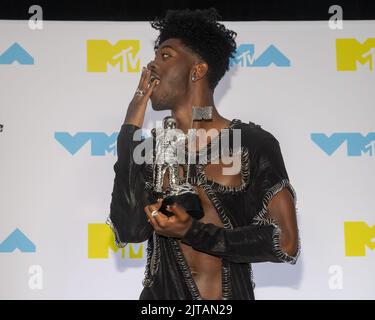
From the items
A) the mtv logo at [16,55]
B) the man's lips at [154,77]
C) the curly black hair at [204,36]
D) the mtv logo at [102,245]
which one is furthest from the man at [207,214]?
the mtv logo at [16,55]

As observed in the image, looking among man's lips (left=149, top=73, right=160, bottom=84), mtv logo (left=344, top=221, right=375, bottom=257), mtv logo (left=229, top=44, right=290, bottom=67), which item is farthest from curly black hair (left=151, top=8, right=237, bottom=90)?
mtv logo (left=344, top=221, right=375, bottom=257)

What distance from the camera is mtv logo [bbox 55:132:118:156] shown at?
3996 mm

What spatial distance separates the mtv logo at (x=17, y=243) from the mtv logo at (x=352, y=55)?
6.90 feet

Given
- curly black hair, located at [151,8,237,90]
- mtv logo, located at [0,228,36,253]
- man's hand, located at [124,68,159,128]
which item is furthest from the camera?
mtv logo, located at [0,228,36,253]

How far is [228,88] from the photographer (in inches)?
161

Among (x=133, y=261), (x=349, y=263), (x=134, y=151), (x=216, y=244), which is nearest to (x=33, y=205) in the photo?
(x=133, y=261)

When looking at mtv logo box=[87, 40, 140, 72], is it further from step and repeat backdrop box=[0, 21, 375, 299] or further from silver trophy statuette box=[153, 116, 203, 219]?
silver trophy statuette box=[153, 116, 203, 219]

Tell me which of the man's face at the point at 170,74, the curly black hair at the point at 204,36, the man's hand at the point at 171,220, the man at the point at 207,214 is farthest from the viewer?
the curly black hair at the point at 204,36

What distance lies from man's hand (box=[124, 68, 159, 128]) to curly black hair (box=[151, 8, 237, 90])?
0.88ft

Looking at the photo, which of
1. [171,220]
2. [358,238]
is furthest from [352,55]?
[171,220]

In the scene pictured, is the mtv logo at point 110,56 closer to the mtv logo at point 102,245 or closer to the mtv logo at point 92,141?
the mtv logo at point 92,141

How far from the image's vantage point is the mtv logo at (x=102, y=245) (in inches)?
153

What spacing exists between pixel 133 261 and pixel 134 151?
127cm
